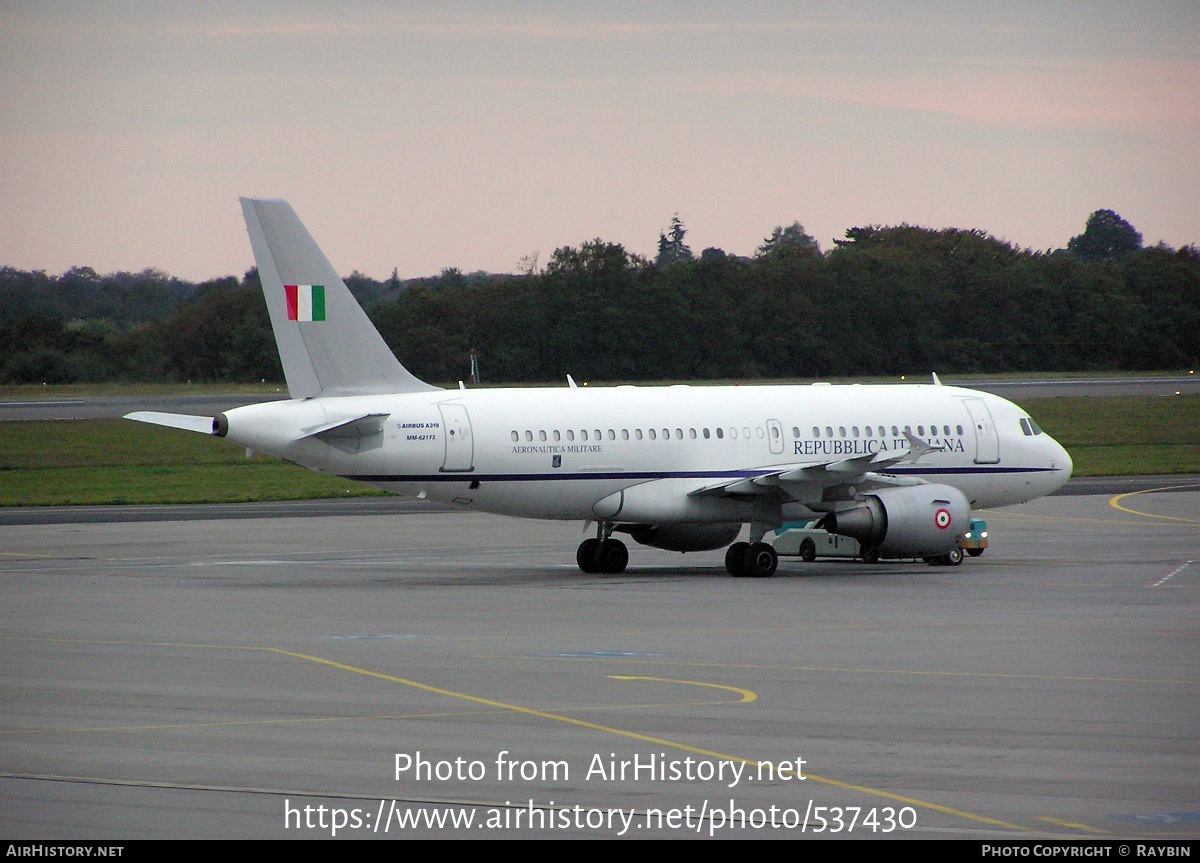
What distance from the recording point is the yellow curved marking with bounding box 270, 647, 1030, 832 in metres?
12.5

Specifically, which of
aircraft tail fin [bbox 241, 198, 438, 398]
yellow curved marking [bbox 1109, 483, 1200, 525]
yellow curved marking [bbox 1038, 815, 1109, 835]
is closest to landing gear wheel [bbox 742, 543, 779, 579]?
aircraft tail fin [bbox 241, 198, 438, 398]

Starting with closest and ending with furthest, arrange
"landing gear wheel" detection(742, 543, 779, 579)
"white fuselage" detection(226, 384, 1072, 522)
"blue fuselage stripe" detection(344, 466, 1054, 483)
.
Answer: "white fuselage" detection(226, 384, 1072, 522) < "blue fuselage stripe" detection(344, 466, 1054, 483) < "landing gear wheel" detection(742, 543, 779, 579)

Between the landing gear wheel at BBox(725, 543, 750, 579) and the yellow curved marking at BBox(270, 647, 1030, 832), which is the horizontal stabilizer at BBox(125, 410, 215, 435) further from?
the yellow curved marking at BBox(270, 647, 1030, 832)

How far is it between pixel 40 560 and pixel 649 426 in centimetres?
1311

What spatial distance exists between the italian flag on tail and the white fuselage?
1536mm

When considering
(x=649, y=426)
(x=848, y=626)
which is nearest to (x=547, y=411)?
(x=649, y=426)

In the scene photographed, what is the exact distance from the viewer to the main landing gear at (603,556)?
111 feet

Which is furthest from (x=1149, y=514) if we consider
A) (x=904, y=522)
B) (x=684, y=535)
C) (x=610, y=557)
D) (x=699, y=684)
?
(x=699, y=684)

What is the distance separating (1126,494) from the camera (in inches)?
2116

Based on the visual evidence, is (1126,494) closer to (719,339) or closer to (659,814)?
(659,814)

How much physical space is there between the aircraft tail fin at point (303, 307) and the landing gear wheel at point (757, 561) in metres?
7.54

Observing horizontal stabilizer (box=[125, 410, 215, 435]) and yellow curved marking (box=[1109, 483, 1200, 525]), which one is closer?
horizontal stabilizer (box=[125, 410, 215, 435])

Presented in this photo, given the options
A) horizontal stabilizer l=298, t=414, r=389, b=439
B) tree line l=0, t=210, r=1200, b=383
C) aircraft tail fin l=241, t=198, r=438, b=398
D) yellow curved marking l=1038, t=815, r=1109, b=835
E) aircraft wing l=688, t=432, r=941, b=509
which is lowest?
yellow curved marking l=1038, t=815, r=1109, b=835

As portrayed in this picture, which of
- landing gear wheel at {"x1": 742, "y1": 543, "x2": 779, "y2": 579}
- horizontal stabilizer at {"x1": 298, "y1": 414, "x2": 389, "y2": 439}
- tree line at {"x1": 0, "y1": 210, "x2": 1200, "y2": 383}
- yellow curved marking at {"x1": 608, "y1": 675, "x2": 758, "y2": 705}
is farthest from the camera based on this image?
tree line at {"x1": 0, "y1": 210, "x2": 1200, "y2": 383}
